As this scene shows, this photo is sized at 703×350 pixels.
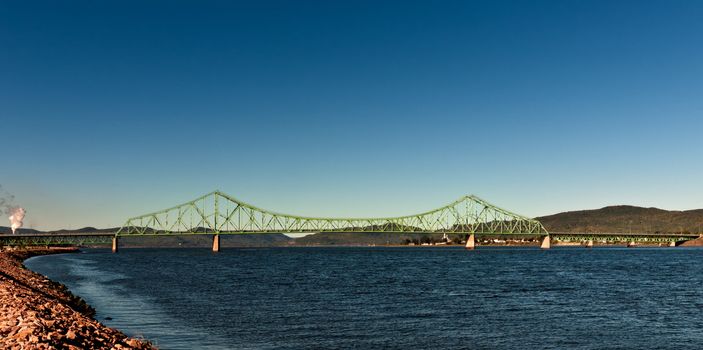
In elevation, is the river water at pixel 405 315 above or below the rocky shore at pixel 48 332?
below

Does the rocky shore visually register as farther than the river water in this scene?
No

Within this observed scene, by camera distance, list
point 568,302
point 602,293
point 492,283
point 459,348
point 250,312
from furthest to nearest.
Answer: point 492,283 < point 602,293 < point 568,302 < point 250,312 < point 459,348

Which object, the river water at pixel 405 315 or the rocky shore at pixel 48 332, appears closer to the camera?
the rocky shore at pixel 48 332

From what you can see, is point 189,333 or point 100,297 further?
point 100,297

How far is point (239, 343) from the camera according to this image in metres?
24.7

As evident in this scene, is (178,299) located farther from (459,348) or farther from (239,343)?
(459,348)

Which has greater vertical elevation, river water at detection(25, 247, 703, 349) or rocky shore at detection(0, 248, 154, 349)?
rocky shore at detection(0, 248, 154, 349)

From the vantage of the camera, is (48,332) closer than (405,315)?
Yes

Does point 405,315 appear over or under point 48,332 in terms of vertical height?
under

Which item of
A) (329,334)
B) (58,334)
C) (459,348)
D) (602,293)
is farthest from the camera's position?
(602,293)

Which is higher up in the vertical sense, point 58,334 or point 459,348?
point 58,334

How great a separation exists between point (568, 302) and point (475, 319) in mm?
12027

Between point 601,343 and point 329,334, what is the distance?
458 inches

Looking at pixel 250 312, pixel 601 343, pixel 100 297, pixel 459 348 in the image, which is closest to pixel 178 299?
pixel 100 297
